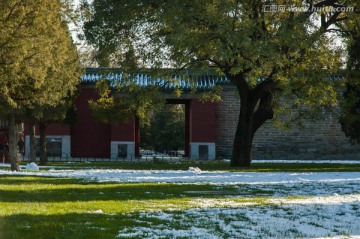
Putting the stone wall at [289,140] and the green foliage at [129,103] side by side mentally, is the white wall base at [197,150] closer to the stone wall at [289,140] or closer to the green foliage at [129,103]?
the stone wall at [289,140]

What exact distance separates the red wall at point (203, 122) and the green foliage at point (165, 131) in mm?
9873

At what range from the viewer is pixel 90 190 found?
15156 mm

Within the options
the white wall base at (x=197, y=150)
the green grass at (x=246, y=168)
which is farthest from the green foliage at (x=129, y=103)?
the white wall base at (x=197, y=150)

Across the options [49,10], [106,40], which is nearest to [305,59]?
[106,40]

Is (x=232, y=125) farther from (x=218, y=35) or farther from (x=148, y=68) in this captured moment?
(x=218, y=35)

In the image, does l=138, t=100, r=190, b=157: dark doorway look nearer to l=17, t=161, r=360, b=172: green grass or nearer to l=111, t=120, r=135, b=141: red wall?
l=111, t=120, r=135, b=141: red wall

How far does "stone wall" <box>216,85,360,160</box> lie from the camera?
39.3m

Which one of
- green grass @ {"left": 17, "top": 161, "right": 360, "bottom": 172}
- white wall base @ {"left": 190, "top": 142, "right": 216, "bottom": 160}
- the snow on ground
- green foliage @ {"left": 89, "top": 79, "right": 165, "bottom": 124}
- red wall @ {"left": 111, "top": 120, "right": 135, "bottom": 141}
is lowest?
the snow on ground

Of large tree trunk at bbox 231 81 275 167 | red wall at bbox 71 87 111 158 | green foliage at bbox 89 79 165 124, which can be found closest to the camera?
Result: green foliage at bbox 89 79 165 124

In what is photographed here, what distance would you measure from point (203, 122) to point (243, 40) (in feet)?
63.7

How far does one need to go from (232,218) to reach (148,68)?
16.3m

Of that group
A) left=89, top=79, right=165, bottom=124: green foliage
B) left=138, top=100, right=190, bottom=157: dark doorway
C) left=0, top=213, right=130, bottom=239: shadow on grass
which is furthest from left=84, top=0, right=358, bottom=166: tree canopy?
left=138, top=100, right=190, bottom=157: dark doorway

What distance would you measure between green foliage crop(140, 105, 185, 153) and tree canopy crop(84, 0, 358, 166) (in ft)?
69.8

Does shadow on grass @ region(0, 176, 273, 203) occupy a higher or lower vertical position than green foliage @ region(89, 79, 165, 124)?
lower
